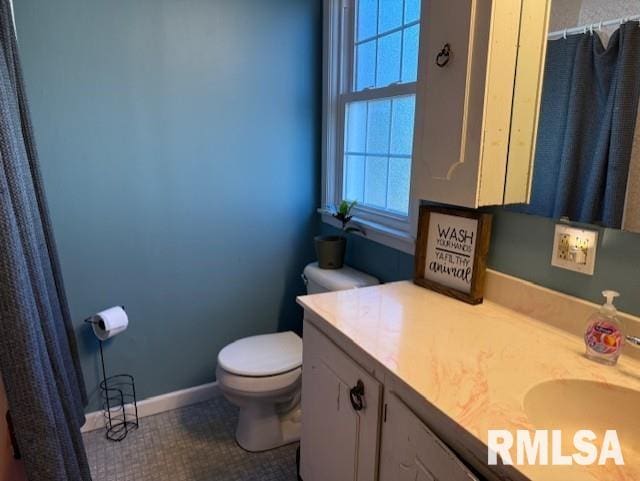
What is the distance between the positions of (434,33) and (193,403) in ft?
6.67

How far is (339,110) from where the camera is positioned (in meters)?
2.16

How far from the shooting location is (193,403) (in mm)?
2207

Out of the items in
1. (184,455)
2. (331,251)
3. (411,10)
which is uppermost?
(411,10)

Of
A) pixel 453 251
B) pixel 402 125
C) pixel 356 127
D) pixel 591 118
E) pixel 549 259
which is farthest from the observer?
pixel 356 127

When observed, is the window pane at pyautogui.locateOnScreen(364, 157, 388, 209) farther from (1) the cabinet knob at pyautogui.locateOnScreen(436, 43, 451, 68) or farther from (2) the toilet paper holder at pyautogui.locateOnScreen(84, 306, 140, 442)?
(2) the toilet paper holder at pyautogui.locateOnScreen(84, 306, 140, 442)

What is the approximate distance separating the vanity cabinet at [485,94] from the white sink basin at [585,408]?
0.53m

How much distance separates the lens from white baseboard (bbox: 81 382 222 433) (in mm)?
2010

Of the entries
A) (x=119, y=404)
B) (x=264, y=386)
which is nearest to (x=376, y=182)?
(x=264, y=386)

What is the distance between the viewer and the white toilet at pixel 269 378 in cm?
174

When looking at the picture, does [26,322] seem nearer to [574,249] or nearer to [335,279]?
[335,279]

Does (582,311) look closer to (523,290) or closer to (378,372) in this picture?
(523,290)

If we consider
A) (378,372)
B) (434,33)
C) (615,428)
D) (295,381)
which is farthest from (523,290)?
(295,381)

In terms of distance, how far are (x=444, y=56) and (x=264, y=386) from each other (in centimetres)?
139

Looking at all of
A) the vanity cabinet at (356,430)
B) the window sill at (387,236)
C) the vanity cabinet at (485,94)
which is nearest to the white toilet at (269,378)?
the window sill at (387,236)
